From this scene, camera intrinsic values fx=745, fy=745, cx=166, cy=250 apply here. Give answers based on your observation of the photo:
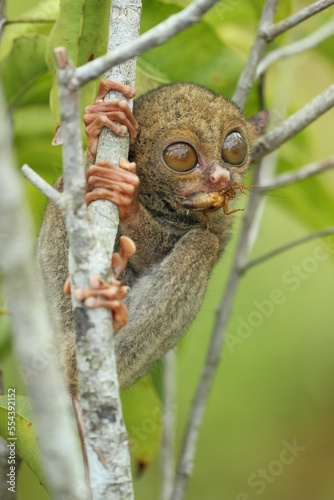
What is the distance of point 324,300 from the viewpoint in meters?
6.61

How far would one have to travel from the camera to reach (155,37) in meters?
1.81

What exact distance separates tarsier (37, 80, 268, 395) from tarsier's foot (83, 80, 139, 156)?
154 millimetres

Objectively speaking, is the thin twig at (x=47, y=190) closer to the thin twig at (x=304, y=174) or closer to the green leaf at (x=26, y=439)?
the green leaf at (x=26, y=439)

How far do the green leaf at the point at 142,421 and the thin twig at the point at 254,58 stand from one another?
4.63 feet

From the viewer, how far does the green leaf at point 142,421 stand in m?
3.54

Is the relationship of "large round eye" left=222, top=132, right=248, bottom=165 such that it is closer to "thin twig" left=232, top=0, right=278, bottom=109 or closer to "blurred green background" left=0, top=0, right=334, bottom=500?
"thin twig" left=232, top=0, right=278, bottom=109

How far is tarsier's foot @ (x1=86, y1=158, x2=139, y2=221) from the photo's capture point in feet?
7.49

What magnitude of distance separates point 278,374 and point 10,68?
3.87 metres

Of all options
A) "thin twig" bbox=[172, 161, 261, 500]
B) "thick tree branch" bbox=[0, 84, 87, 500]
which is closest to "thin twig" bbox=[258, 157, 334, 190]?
"thin twig" bbox=[172, 161, 261, 500]

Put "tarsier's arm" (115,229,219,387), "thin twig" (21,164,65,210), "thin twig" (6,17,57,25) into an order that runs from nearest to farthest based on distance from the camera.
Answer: "thin twig" (21,164,65,210), "tarsier's arm" (115,229,219,387), "thin twig" (6,17,57,25)

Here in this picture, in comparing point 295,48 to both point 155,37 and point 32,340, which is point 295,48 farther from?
point 32,340

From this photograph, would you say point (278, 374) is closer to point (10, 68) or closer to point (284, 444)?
point (284, 444)

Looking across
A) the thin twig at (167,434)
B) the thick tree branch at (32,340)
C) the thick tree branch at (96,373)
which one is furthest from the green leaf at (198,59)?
the thick tree branch at (32,340)

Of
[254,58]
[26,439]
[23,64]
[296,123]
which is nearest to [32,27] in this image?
[23,64]
